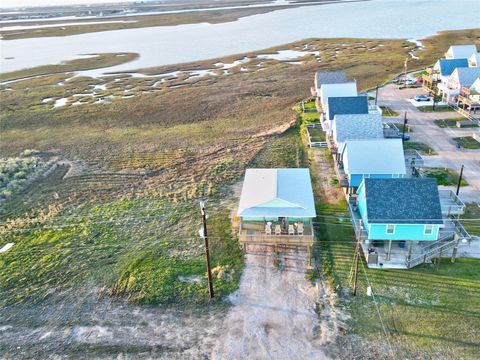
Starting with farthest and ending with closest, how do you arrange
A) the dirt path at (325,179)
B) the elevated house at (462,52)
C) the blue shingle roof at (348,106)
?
the elevated house at (462,52) < the blue shingle roof at (348,106) < the dirt path at (325,179)

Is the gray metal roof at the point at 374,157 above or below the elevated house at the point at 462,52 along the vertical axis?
below

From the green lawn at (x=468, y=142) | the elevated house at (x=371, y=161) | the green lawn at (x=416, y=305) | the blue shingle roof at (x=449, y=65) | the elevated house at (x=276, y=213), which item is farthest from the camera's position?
the blue shingle roof at (x=449, y=65)

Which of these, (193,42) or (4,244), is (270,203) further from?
(193,42)

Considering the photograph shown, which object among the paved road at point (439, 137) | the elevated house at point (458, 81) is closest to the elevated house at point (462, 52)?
the paved road at point (439, 137)

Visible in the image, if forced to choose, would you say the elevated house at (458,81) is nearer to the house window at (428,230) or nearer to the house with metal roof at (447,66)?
the house with metal roof at (447,66)

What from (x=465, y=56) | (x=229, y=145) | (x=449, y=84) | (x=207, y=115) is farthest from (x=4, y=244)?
(x=465, y=56)

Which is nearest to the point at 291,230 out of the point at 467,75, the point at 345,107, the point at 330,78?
the point at 345,107

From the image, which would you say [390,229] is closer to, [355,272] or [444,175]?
[355,272]
